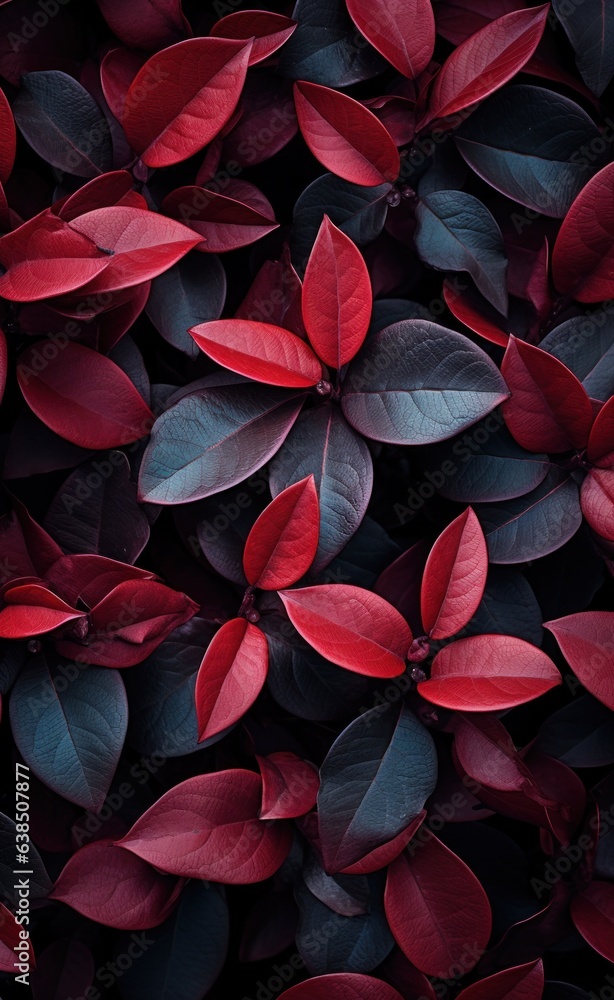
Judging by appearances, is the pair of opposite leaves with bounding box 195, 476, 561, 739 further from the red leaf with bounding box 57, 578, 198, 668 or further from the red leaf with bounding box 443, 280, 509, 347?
the red leaf with bounding box 443, 280, 509, 347

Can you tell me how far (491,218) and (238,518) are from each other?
389 mm

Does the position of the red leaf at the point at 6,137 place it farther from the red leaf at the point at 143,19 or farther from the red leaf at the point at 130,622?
the red leaf at the point at 130,622

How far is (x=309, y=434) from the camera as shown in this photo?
0.72 metres

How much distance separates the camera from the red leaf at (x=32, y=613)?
0.64 meters

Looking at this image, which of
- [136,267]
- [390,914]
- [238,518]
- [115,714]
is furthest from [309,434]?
[390,914]

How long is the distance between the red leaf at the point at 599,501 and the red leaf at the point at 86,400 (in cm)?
42

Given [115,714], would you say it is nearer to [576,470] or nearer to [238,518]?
[238,518]

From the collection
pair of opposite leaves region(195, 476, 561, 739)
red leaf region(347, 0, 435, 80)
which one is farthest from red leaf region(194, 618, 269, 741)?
red leaf region(347, 0, 435, 80)

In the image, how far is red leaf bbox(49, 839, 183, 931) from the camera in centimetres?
73

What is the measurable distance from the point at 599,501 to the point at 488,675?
195 mm

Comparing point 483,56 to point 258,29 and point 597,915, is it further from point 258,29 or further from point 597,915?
point 597,915

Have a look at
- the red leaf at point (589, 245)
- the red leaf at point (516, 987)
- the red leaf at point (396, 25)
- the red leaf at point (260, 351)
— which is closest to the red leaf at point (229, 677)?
the red leaf at point (260, 351)

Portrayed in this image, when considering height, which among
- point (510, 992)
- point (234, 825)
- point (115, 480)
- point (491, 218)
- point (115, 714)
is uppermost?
point (491, 218)

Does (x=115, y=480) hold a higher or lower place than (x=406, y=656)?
higher
